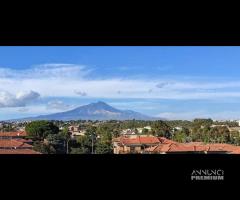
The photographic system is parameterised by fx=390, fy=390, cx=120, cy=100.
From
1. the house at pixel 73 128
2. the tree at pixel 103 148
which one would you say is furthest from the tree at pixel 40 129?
the tree at pixel 103 148

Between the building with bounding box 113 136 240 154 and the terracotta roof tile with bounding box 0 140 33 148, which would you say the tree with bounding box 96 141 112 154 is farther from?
the terracotta roof tile with bounding box 0 140 33 148

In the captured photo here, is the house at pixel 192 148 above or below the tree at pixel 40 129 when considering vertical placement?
below

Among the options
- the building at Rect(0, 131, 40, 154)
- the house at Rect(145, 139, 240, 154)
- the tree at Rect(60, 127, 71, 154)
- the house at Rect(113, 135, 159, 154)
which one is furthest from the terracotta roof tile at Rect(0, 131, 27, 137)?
the house at Rect(145, 139, 240, 154)

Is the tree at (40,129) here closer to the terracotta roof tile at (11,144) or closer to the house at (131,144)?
the terracotta roof tile at (11,144)

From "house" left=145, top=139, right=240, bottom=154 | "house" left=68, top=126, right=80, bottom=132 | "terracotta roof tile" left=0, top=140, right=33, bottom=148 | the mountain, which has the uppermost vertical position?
the mountain

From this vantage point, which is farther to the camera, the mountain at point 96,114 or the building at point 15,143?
the mountain at point 96,114

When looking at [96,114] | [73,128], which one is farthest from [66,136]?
[96,114]
